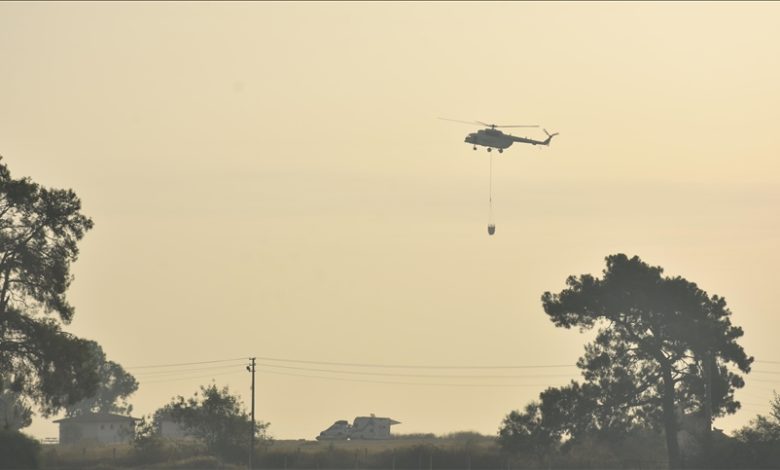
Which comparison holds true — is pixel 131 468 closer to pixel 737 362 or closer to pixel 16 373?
pixel 16 373

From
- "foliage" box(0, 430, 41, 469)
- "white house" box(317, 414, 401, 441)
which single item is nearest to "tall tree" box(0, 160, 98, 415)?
"foliage" box(0, 430, 41, 469)

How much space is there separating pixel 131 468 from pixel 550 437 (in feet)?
102

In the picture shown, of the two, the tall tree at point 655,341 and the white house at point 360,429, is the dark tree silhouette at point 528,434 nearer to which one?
the tall tree at point 655,341

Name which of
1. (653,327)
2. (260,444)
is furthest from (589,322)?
(260,444)

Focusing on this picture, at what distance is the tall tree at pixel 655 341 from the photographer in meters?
111

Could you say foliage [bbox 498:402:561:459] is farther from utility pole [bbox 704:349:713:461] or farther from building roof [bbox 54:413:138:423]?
building roof [bbox 54:413:138:423]

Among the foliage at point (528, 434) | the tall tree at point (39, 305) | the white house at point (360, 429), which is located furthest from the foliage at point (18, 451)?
the white house at point (360, 429)

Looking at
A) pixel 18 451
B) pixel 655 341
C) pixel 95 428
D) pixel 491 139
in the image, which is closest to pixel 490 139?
pixel 491 139

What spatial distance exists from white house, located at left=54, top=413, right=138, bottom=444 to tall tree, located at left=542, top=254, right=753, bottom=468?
91.6m

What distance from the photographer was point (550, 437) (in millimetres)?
111938

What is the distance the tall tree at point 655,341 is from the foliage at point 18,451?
141 ft

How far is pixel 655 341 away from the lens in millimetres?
112375

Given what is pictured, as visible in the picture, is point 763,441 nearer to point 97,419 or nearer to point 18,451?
point 18,451

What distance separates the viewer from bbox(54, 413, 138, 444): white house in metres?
192
